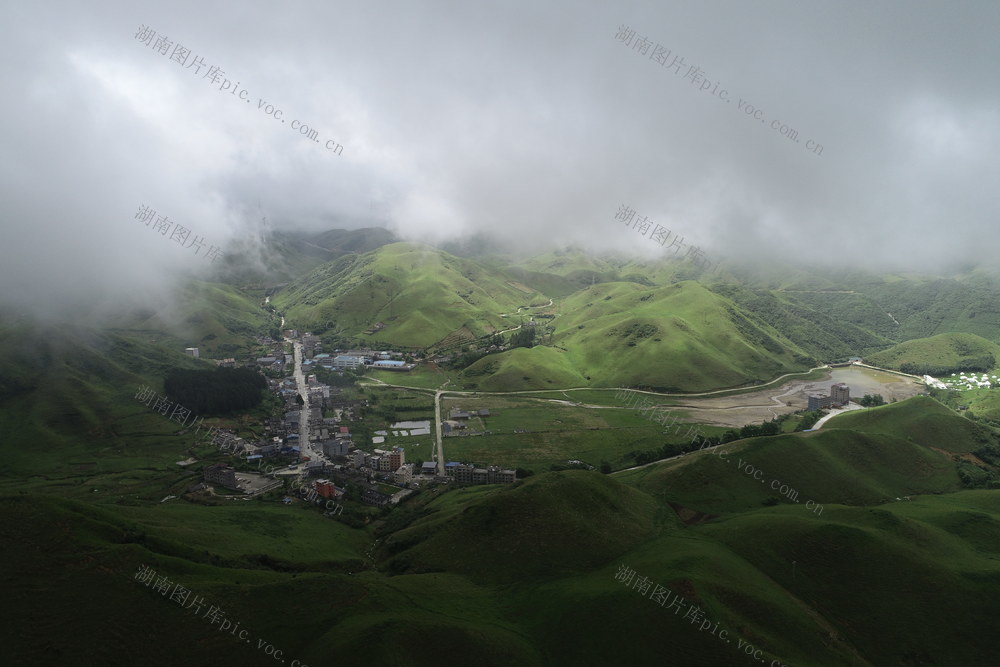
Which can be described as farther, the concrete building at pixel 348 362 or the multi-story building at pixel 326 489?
the concrete building at pixel 348 362

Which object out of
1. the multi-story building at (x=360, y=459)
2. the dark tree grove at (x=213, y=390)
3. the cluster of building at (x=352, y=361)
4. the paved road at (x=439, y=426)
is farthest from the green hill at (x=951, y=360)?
the dark tree grove at (x=213, y=390)

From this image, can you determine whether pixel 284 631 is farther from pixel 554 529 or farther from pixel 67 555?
pixel 554 529

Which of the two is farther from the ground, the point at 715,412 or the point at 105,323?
the point at 715,412

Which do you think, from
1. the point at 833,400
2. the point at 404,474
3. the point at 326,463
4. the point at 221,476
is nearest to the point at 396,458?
the point at 404,474

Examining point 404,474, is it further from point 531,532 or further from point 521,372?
point 521,372

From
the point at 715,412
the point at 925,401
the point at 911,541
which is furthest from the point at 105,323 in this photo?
the point at 925,401

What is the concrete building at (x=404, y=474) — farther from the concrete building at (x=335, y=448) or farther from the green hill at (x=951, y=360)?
the green hill at (x=951, y=360)
